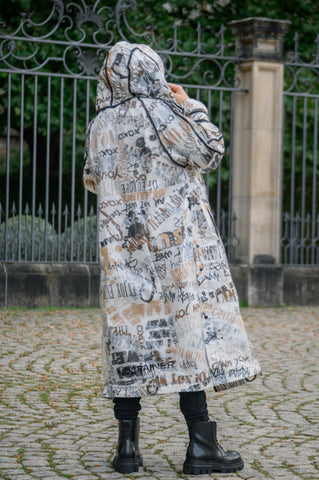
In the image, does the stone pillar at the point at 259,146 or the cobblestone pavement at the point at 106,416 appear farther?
the stone pillar at the point at 259,146

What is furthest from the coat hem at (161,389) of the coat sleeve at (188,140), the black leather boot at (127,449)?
the coat sleeve at (188,140)

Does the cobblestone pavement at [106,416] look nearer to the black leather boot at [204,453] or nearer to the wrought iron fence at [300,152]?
the black leather boot at [204,453]

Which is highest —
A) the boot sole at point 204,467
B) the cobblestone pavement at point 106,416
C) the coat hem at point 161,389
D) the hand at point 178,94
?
the hand at point 178,94

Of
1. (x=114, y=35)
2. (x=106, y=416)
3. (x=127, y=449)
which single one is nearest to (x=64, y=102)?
(x=114, y=35)

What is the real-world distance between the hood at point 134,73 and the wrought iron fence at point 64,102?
5.21 meters

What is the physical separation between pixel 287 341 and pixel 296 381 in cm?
167

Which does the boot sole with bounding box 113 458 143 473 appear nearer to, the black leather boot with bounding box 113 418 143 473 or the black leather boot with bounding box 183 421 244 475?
the black leather boot with bounding box 113 418 143 473

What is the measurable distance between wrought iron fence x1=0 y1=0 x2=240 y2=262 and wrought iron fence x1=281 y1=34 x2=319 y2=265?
777 mm

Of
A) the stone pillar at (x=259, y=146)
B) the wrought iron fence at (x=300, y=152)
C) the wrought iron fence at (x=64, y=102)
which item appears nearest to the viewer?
the wrought iron fence at (x=64, y=102)

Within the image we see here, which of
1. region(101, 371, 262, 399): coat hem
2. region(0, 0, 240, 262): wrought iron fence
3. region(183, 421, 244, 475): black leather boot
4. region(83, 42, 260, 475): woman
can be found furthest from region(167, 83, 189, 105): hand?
A: region(0, 0, 240, 262): wrought iron fence

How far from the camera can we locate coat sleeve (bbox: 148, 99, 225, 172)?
3396mm

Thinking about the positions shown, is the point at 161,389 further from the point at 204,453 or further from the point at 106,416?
the point at 106,416

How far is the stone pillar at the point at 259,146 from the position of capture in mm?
9523

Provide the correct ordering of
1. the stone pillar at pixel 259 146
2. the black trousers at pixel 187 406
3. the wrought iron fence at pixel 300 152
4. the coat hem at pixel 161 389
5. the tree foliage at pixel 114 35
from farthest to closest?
the tree foliage at pixel 114 35 → the wrought iron fence at pixel 300 152 → the stone pillar at pixel 259 146 → the black trousers at pixel 187 406 → the coat hem at pixel 161 389
